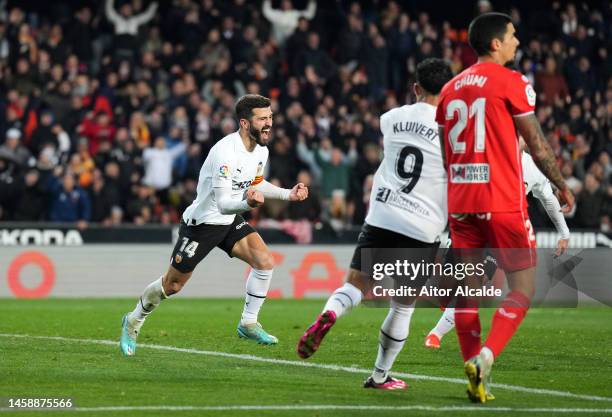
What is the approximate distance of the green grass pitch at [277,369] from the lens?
8023 mm

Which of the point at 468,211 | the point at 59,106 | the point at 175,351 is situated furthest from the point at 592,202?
the point at 468,211

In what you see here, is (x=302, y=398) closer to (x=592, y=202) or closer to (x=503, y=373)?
(x=503, y=373)

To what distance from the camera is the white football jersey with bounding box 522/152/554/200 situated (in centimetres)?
1155

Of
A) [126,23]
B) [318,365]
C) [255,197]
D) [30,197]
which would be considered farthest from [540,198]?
[126,23]

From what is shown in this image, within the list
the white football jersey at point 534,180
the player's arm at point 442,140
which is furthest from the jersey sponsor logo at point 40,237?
the player's arm at point 442,140

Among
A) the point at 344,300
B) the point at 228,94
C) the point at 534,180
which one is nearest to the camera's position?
the point at 344,300

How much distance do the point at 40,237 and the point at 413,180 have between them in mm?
12921

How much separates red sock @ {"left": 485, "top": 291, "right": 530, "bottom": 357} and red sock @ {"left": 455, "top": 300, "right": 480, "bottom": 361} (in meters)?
0.20

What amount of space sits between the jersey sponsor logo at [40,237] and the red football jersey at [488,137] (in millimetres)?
13360

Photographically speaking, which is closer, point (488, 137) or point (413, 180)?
point (488, 137)

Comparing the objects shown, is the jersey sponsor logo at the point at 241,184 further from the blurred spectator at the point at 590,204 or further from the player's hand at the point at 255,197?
the blurred spectator at the point at 590,204

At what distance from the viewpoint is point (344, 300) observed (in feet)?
27.8

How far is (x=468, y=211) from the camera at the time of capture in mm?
8008

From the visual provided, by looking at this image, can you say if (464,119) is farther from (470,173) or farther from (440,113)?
(470,173)
